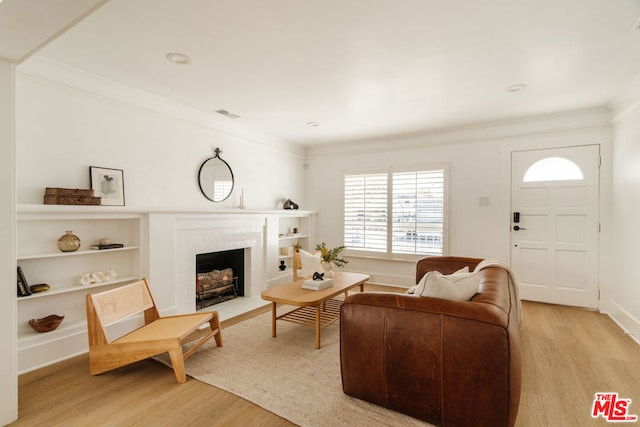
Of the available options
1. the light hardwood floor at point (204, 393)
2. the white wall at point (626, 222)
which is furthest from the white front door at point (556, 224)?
the light hardwood floor at point (204, 393)

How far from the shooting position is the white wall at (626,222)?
10.5 feet

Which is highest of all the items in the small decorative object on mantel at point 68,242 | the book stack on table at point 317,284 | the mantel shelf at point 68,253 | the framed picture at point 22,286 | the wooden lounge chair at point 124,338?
the small decorative object on mantel at point 68,242

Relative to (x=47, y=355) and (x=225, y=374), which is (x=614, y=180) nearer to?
(x=225, y=374)

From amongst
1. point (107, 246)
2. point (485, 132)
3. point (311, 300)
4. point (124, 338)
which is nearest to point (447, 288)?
point (311, 300)

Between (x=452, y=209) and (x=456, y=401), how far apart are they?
354 cm

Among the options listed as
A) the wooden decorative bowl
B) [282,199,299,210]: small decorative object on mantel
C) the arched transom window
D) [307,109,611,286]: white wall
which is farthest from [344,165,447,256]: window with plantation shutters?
the wooden decorative bowl

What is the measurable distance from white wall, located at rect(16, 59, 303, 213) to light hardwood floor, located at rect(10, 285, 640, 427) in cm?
152

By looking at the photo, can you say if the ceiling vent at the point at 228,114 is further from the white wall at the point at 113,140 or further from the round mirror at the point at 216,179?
the round mirror at the point at 216,179

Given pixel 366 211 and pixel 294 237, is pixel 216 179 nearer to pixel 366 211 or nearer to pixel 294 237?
pixel 294 237

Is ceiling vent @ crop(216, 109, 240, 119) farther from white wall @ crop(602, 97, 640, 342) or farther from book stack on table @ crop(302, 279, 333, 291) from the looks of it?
white wall @ crop(602, 97, 640, 342)

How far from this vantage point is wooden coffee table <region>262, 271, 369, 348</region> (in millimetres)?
3018

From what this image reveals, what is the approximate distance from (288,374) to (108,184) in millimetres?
2436

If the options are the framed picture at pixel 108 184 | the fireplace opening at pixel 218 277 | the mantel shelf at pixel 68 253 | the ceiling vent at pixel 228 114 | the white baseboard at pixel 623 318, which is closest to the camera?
the mantel shelf at pixel 68 253

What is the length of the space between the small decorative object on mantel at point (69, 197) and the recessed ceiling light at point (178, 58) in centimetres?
134
